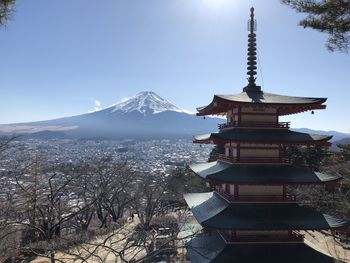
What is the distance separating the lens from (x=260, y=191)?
487 inches

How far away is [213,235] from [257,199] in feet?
8.20

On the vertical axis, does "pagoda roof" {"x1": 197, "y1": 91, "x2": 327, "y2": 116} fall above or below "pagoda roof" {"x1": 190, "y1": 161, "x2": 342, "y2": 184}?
above

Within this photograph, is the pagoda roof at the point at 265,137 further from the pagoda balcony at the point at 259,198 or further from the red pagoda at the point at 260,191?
the pagoda balcony at the point at 259,198

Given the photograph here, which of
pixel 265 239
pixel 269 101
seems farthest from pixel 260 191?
pixel 269 101

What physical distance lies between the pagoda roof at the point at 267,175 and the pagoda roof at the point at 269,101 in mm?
2081

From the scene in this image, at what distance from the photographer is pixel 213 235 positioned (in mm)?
13680

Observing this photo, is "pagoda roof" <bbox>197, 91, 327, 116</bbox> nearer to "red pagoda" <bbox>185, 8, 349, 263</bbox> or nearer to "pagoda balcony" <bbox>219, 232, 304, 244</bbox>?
"red pagoda" <bbox>185, 8, 349, 263</bbox>

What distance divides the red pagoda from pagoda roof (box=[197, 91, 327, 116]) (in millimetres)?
31

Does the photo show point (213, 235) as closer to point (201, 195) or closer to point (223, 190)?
point (223, 190)

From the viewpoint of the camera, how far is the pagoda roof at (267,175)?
1178cm

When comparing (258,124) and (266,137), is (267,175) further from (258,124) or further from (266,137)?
(258,124)

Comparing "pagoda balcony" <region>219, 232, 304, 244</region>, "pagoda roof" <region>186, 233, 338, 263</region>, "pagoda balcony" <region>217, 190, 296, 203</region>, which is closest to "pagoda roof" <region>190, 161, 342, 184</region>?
"pagoda balcony" <region>217, 190, 296, 203</region>

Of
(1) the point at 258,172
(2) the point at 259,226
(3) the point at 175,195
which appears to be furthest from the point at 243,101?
(3) the point at 175,195

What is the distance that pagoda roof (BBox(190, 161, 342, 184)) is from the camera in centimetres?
1178
